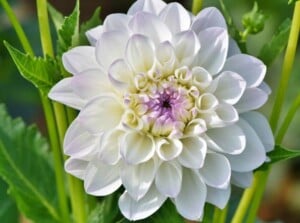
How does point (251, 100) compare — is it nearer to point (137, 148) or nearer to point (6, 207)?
point (137, 148)

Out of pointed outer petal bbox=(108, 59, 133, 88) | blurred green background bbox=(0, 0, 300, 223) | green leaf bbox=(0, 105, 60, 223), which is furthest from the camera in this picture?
blurred green background bbox=(0, 0, 300, 223)

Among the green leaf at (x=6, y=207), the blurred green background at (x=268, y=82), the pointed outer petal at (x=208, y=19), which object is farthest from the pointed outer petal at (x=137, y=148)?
the blurred green background at (x=268, y=82)

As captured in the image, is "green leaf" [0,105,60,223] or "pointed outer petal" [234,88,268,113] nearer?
"pointed outer petal" [234,88,268,113]

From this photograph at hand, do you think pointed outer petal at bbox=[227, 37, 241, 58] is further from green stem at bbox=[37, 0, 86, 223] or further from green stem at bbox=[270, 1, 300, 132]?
green stem at bbox=[37, 0, 86, 223]

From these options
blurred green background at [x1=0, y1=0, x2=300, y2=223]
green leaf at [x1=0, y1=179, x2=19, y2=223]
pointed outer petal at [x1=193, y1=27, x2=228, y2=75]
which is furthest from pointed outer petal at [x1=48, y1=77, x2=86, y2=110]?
blurred green background at [x1=0, y1=0, x2=300, y2=223]

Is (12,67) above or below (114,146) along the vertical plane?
below

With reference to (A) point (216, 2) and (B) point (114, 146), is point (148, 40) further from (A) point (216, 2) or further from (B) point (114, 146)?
(A) point (216, 2)

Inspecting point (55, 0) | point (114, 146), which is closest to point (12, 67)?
point (114, 146)
